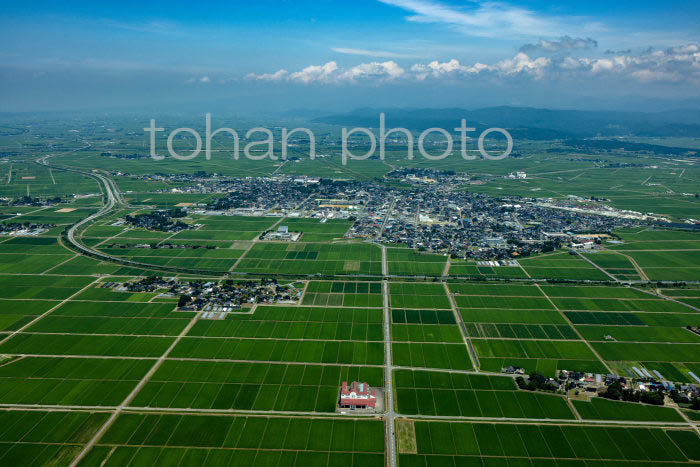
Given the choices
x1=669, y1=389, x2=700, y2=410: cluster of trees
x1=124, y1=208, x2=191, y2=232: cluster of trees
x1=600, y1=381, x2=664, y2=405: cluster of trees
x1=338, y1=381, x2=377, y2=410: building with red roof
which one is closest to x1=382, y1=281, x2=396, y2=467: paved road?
x1=338, y1=381, x2=377, y2=410: building with red roof

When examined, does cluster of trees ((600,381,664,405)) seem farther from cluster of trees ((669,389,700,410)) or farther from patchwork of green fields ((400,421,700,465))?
patchwork of green fields ((400,421,700,465))

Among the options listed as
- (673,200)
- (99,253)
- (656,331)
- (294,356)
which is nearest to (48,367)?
(294,356)

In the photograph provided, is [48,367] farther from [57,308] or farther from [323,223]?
[323,223]

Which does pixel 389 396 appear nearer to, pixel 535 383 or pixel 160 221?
pixel 535 383

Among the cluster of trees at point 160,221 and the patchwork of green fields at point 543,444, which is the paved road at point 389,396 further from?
the cluster of trees at point 160,221

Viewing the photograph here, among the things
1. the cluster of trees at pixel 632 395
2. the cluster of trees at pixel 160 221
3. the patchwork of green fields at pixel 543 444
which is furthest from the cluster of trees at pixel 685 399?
the cluster of trees at pixel 160 221

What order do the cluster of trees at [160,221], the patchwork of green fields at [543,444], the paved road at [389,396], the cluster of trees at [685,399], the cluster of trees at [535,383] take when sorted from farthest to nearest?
the cluster of trees at [160,221]
the cluster of trees at [535,383]
the cluster of trees at [685,399]
the paved road at [389,396]
the patchwork of green fields at [543,444]

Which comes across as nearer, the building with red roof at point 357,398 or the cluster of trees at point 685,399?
the building with red roof at point 357,398

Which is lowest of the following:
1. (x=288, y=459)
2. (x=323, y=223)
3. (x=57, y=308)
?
(x=288, y=459)

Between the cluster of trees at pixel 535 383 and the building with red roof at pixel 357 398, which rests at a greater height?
the cluster of trees at pixel 535 383
